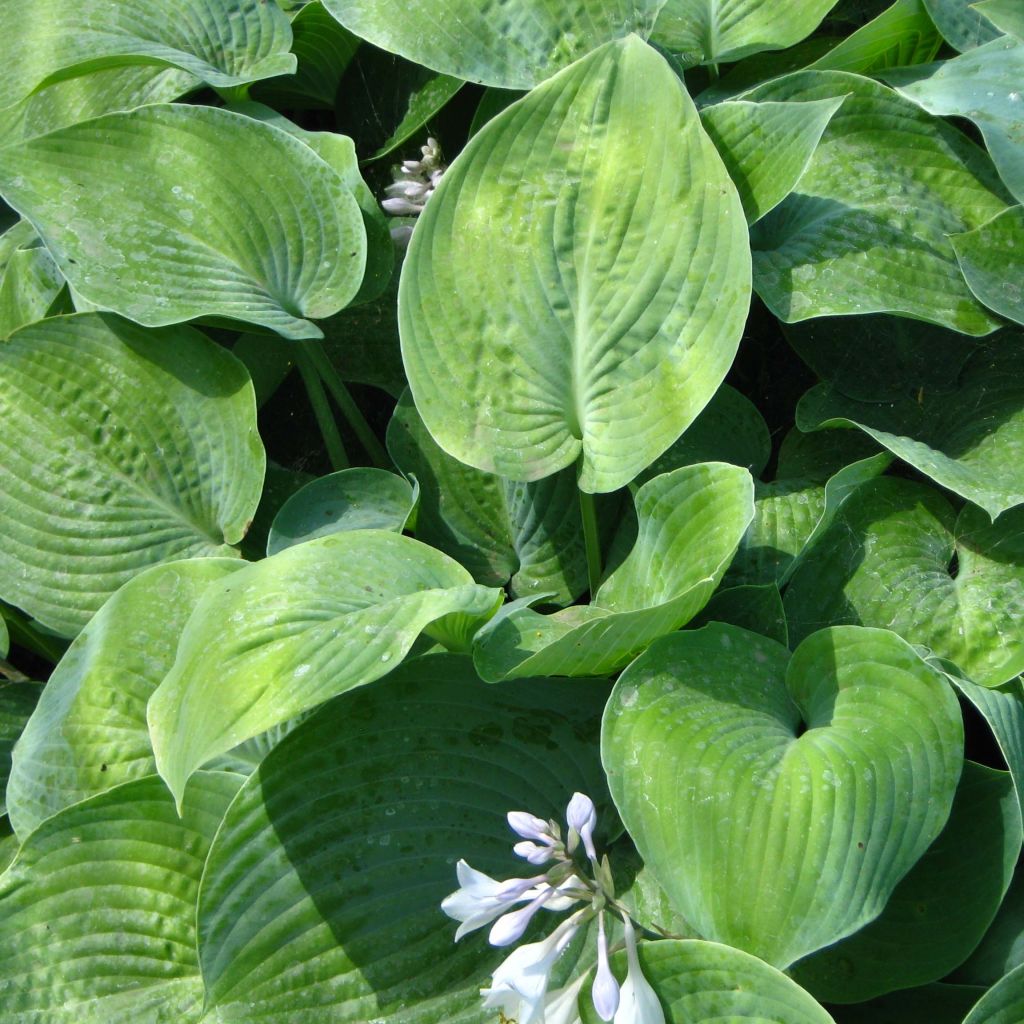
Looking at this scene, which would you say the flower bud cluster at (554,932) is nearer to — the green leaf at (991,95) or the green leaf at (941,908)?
the green leaf at (941,908)

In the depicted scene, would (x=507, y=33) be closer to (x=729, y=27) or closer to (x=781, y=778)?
(x=729, y=27)

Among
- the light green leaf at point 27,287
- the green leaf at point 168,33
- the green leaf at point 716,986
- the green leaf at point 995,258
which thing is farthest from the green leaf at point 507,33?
the green leaf at point 716,986

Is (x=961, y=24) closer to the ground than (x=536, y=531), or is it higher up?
higher up

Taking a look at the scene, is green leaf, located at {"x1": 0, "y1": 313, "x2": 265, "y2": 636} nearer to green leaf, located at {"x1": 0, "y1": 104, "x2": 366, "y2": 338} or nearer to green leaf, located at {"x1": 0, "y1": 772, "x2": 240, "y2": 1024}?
green leaf, located at {"x1": 0, "y1": 104, "x2": 366, "y2": 338}

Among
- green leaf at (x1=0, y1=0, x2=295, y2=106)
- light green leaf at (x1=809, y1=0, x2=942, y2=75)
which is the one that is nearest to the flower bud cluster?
light green leaf at (x1=809, y1=0, x2=942, y2=75)

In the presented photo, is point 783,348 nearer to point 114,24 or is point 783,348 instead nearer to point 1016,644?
point 1016,644

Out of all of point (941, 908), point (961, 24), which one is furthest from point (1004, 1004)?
point (961, 24)
